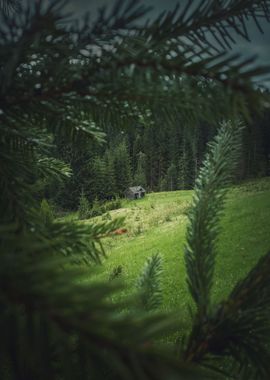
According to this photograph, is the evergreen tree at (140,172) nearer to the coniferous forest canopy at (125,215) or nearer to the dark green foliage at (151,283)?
the dark green foliage at (151,283)

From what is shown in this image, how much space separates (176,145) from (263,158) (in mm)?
22682

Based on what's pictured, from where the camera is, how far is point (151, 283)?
50.0 inches

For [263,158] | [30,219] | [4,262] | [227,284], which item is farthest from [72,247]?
[263,158]

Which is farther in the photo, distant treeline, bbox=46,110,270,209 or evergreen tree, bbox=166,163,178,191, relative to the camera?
→ evergreen tree, bbox=166,163,178,191

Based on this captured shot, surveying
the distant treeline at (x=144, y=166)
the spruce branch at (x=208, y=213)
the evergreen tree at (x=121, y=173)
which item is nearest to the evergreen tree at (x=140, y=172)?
the distant treeline at (x=144, y=166)

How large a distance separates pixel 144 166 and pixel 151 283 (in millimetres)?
85656

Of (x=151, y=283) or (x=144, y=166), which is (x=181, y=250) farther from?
(x=144, y=166)

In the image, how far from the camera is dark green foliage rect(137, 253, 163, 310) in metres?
1.23

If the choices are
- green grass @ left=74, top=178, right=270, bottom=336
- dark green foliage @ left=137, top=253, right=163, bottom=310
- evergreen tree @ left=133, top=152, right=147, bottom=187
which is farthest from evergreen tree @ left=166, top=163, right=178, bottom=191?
dark green foliage @ left=137, top=253, right=163, bottom=310

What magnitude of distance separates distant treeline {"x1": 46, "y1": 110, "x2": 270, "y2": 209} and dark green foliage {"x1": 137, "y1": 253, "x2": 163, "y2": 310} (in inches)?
1643

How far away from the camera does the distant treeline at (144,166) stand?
60.3 meters

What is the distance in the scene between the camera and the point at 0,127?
0.97 metres

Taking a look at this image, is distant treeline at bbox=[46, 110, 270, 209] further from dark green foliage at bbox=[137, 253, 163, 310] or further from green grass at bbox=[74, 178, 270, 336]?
dark green foliage at bbox=[137, 253, 163, 310]

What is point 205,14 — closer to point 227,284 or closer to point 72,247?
point 72,247
